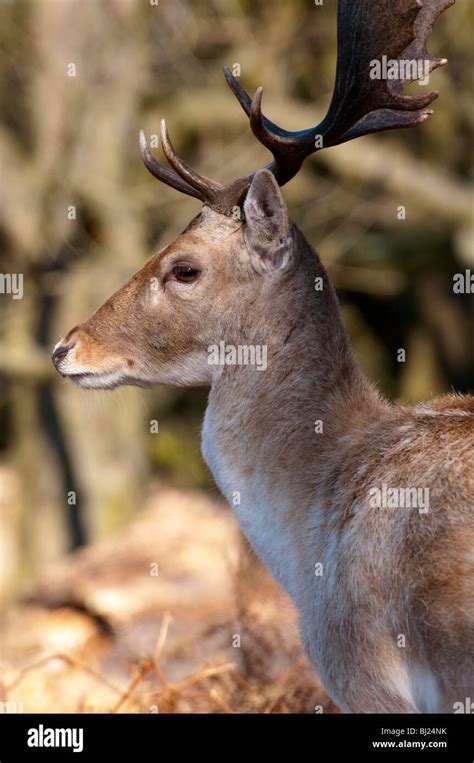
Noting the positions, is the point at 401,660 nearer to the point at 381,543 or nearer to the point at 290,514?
the point at 381,543

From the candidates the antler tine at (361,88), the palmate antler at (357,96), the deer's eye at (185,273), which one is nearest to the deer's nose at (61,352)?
the deer's eye at (185,273)

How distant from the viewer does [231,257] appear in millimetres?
5801

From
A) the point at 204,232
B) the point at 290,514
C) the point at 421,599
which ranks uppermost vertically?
the point at 204,232

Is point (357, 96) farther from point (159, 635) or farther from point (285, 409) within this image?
point (159, 635)

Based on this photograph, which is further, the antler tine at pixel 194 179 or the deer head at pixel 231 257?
the antler tine at pixel 194 179

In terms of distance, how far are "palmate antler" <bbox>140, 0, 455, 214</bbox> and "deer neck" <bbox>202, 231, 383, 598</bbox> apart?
0.42 m

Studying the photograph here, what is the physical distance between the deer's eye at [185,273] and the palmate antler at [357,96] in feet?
1.10

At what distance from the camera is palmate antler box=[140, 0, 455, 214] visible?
19.0 feet

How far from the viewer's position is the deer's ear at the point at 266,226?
558 cm

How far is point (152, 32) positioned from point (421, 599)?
543 inches

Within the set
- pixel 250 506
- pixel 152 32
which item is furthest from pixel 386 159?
pixel 250 506

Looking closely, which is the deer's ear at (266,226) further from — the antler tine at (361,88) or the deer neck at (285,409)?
the antler tine at (361,88)

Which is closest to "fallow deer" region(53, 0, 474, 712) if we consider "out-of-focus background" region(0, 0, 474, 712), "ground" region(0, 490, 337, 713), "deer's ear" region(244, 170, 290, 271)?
"deer's ear" region(244, 170, 290, 271)

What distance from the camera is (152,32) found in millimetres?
17094
